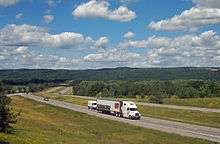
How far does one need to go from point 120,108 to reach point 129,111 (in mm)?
4386

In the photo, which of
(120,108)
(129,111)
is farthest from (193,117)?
(120,108)

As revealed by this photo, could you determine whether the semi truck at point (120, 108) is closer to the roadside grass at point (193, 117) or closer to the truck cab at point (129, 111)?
the truck cab at point (129, 111)

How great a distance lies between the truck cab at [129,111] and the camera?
78.9m

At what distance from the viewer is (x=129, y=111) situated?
262 ft

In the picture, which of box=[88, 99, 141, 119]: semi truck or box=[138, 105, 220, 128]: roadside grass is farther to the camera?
box=[88, 99, 141, 119]: semi truck

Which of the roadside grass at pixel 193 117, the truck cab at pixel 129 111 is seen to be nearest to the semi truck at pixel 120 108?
the truck cab at pixel 129 111

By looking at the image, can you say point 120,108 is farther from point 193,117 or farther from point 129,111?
point 193,117

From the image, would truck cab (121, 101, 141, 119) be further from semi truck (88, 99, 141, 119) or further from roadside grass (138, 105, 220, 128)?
roadside grass (138, 105, 220, 128)

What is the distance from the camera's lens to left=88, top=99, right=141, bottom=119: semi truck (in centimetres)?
7950

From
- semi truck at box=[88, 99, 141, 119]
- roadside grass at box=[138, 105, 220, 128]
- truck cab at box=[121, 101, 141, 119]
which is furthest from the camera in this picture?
semi truck at box=[88, 99, 141, 119]

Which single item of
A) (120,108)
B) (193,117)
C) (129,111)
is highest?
(120,108)

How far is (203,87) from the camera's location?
18525 cm

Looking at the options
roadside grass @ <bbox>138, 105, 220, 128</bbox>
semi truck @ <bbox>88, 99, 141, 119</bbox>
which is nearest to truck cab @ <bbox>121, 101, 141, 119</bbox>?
semi truck @ <bbox>88, 99, 141, 119</bbox>

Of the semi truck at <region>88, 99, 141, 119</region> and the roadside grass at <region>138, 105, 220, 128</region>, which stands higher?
the semi truck at <region>88, 99, 141, 119</region>
